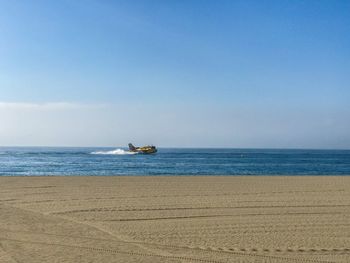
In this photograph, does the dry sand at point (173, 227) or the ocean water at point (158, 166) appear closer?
the dry sand at point (173, 227)

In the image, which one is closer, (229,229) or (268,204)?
(229,229)

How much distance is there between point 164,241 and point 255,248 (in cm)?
198

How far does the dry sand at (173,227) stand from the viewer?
846 centimetres

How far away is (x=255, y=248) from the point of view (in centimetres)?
901

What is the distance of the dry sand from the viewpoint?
27.8 feet

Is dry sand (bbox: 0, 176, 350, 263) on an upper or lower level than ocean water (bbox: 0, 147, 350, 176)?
A: upper

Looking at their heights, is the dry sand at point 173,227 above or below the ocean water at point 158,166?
above

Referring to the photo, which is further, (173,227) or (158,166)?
(158,166)

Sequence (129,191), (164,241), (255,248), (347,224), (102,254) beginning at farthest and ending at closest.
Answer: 1. (129,191)
2. (347,224)
3. (164,241)
4. (255,248)
5. (102,254)

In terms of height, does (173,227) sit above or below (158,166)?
above

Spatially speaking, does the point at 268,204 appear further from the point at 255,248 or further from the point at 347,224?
the point at 255,248

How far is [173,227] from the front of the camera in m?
11.1

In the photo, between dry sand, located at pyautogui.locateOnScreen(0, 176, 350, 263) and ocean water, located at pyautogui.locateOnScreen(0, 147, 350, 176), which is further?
ocean water, located at pyautogui.locateOnScreen(0, 147, 350, 176)

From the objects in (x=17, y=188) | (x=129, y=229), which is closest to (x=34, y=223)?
(x=129, y=229)
